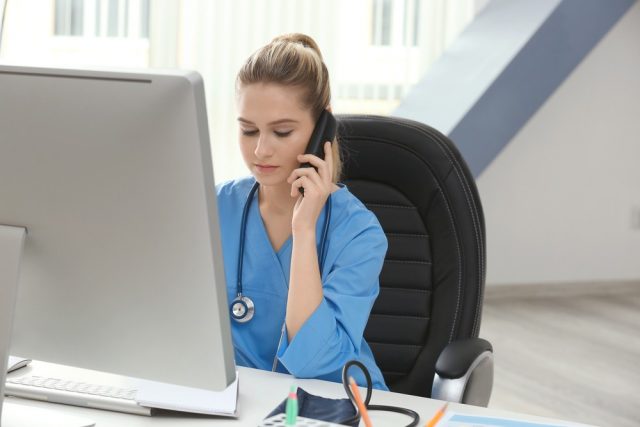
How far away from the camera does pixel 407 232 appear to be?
189 cm

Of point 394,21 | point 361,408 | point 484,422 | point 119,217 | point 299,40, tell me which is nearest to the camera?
point 119,217

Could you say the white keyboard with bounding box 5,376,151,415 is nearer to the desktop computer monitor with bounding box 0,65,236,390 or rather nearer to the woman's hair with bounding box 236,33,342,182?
the desktop computer monitor with bounding box 0,65,236,390

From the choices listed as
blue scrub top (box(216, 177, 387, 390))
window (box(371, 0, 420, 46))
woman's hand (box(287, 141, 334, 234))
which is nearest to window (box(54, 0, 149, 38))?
window (box(371, 0, 420, 46))

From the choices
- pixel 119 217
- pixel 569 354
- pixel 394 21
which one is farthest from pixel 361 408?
pixel 394 21

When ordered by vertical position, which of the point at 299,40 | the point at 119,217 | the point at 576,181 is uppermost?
the point at 299,40

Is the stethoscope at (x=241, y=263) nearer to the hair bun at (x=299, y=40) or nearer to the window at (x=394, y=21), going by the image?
the hair bun at (x=299, y=40)

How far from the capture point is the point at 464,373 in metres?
1.60

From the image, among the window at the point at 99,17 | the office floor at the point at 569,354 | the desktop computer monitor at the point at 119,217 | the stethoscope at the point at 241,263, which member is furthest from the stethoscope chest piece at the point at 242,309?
the window at the point at 99,17

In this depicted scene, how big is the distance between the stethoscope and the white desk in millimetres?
157

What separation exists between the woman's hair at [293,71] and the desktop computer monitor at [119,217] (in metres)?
0.69

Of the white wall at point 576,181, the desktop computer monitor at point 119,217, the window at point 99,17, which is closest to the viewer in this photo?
the desktop computer monitor at point 119,217

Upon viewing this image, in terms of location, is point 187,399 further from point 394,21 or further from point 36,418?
point 394,21

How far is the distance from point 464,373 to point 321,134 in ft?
1.58

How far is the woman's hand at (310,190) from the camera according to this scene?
158cm
